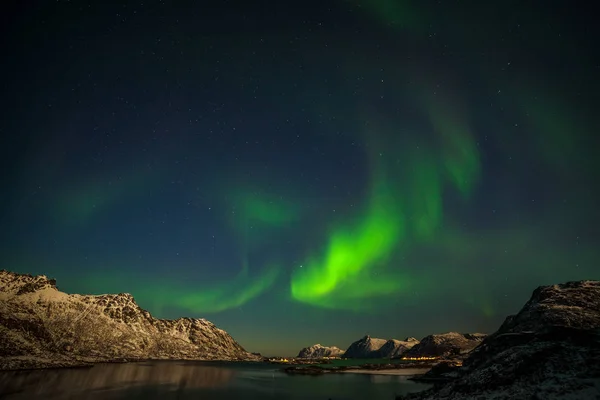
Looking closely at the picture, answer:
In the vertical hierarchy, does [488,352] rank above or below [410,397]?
above

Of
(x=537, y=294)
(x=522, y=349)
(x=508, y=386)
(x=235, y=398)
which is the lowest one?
(x=235, y=398)

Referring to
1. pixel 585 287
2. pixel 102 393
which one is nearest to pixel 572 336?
pixel 585 287

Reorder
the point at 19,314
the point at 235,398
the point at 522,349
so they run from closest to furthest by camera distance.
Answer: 1. the point at 522,349
2. the point at 235,398
3. the point at 19,314

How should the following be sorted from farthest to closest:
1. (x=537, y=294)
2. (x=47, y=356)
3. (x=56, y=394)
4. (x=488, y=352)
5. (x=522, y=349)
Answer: (x=47, y=356), (x=537, y=294), (x=56, y=394), (x=488, y=352), (x=522, y=349)

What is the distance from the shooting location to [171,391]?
240 ft

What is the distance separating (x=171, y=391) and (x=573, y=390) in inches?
3001

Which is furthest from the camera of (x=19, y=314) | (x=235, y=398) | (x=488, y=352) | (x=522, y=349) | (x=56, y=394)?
(x=19, y=314)

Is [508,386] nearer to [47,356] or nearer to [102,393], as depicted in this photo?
[102,393]

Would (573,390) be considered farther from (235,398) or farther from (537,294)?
→ (537,294)

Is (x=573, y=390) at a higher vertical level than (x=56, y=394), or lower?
higher

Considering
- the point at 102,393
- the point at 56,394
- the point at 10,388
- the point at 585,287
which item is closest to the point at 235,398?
the point at 102,393

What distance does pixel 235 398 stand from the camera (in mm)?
67000

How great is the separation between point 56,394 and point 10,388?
16.3m

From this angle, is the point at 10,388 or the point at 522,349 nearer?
the point at 522,349
